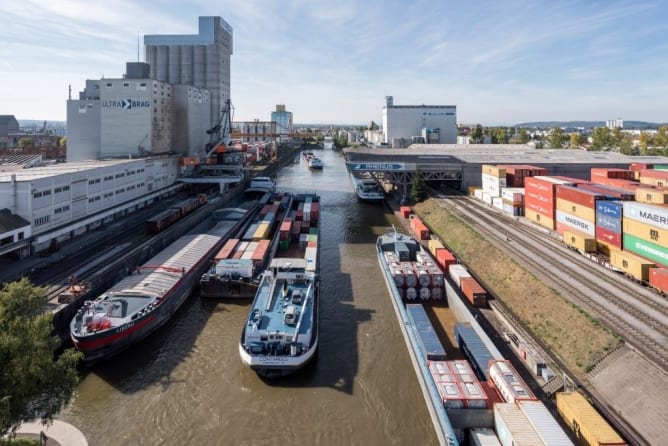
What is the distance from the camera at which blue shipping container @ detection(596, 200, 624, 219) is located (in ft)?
99.5

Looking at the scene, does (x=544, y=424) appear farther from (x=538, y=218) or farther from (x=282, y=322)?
(x=538, y=218)

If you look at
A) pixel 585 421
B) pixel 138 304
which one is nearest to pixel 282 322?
pixel 138 304

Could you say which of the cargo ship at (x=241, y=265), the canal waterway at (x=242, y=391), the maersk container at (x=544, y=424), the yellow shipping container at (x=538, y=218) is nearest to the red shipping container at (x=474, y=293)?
the canal waterway at (x=242, y=391)

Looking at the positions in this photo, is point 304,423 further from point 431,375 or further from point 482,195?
point 482,195

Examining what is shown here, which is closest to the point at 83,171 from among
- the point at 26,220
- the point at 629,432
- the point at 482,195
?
the point at 26,220

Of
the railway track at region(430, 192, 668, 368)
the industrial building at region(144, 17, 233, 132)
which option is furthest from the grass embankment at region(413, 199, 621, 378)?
the industrial building at region(144, 17, 233, 132)

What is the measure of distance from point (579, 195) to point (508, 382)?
76.3 ft

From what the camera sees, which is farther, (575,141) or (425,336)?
(575,141)

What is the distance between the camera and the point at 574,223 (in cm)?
3606

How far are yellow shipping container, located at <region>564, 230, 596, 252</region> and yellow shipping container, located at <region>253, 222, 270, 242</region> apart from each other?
27264 mm

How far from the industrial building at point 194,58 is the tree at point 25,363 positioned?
91.2 m

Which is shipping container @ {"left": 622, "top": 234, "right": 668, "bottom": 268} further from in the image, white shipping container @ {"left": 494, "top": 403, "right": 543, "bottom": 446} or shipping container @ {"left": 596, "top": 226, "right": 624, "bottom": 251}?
white shipping container @ {"left": 494, "top": 403, "right": 543, "bottom": 446}

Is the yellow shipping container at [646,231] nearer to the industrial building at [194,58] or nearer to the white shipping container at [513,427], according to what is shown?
the white shipping container at [513,427]

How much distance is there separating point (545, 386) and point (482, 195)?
44222mm
